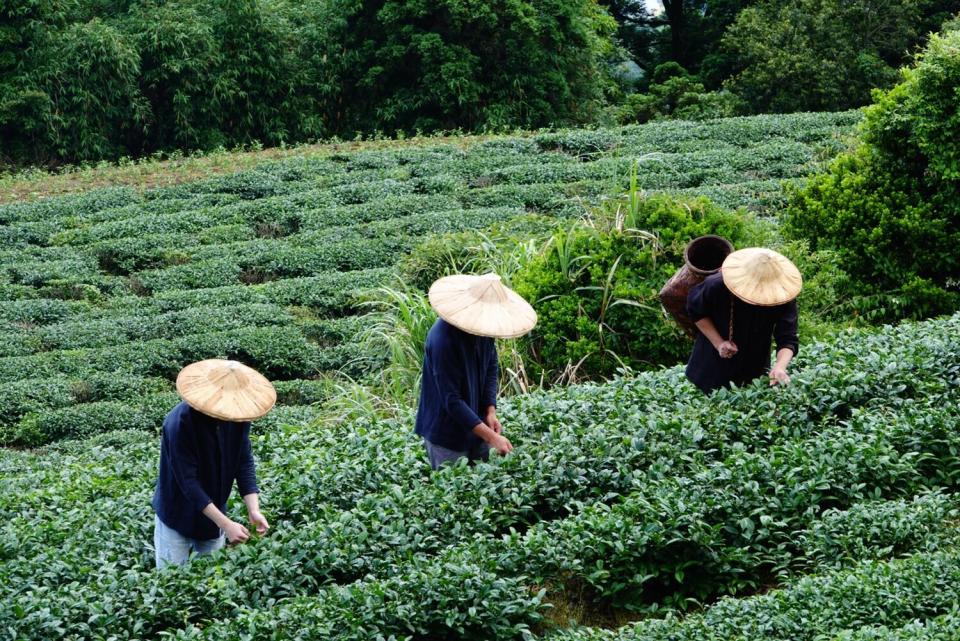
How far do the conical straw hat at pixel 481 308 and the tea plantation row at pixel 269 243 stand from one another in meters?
4.43

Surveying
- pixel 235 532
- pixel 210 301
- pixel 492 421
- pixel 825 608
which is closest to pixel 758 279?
pixel 492 421

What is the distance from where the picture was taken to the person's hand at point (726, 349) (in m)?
7.45

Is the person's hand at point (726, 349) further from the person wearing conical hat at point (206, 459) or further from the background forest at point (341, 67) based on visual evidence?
the background forest at point (341, 67)

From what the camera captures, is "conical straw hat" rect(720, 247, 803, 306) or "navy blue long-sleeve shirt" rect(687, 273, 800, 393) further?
"navy blue long-sleeve shirt" rect(687, 273, 800, 393)

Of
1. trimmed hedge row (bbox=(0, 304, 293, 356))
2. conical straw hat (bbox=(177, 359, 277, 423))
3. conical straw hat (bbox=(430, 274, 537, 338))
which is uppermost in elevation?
conical straw hat (bbox=(430, 274, 537, 338))

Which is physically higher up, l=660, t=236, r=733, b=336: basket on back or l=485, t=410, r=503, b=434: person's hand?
l=660, t=236, r=733, b=336: basket on back

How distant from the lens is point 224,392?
6102mm

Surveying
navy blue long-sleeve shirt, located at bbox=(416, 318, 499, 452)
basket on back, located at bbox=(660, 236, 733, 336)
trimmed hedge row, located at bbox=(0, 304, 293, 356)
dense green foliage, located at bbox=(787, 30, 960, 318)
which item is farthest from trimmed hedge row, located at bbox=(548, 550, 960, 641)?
trimmed hedge row, located at bbox=(0, 304, 293, 356)

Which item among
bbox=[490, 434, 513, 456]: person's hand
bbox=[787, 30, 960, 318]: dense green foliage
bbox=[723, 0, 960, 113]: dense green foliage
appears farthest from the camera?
bbox=[723, 0, 960, 113]: dense green foliage

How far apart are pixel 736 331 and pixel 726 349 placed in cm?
21

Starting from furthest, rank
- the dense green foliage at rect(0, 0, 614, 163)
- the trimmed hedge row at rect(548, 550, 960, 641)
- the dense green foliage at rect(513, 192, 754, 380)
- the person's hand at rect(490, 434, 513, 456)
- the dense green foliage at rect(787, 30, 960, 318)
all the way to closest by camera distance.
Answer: the dense green foliage at rect(0, 0, 614, 163), the dense green foliage at rect(787, 30, 960, 318), the dense green foliage at rect(513, 192, 754, 380), the person's hand at rect(490, 434, 513, 456), the trimmed hedge row at rect(548, 550, 960, 641)

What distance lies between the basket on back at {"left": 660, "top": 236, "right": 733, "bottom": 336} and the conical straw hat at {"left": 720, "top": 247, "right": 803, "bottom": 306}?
1.30ft

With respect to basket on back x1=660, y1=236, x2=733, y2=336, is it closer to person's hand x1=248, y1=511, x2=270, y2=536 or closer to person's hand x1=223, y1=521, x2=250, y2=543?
person's hand x1=248, y1=511, x2=270, y2=536

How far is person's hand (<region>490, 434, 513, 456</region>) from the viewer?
711 centimetres
